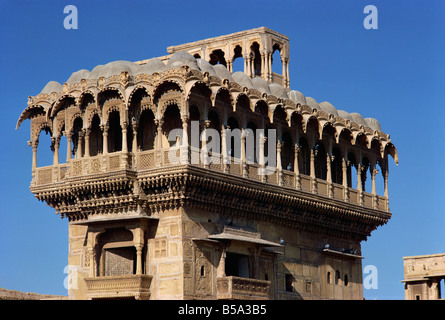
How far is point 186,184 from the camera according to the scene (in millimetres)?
36031

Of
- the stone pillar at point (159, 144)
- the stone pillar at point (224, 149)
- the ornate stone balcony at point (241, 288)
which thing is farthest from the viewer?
the stone pillar at point (224, 149)

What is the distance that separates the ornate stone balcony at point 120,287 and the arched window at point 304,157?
31.8 ft

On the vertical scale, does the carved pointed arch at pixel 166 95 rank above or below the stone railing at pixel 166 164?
above

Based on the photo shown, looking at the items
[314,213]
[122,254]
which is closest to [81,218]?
[122,254]

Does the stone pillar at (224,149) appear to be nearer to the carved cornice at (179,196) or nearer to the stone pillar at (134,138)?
the carved cornice at (179,196)

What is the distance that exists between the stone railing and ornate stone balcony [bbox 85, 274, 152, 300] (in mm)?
3624

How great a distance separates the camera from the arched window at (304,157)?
143 ft

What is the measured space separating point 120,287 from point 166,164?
4364 millimetres

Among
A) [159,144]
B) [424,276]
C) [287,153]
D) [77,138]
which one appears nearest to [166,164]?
[159,144]

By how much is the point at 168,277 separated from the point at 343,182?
11098 mm

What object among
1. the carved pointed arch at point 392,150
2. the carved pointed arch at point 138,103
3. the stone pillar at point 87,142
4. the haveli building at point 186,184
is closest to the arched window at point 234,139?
the haveli building at point 186,184

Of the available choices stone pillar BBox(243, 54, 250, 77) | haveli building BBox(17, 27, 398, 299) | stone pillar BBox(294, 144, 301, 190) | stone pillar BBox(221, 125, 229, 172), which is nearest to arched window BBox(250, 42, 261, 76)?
stone pillar BBox(243, 54, 250, 77)

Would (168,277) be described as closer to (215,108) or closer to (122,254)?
(122,254)

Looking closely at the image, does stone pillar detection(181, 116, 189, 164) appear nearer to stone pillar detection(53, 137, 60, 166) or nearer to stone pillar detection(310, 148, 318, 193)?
stone pillar detection(53, 137, 60, 166)
